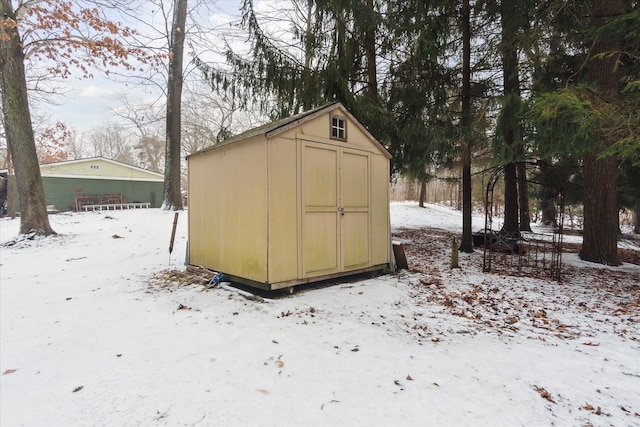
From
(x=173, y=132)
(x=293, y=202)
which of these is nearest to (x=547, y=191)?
(x=293, y=202)

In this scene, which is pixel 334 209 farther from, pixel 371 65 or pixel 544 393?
pixel 371 65

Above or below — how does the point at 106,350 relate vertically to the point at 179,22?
below

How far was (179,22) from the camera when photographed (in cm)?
1438

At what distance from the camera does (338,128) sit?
5250mm

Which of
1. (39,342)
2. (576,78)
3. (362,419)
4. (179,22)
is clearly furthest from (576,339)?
(179,22)

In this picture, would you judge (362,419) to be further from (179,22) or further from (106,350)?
(179,22)

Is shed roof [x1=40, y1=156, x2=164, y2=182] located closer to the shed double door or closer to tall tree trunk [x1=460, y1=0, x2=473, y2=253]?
the shed double door

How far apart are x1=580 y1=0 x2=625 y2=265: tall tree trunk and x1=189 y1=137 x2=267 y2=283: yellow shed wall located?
6308 millimetres

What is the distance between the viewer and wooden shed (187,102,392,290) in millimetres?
4426

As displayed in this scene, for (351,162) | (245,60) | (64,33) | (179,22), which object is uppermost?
(179,22)

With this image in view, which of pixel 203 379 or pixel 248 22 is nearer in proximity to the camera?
pixel 203 379

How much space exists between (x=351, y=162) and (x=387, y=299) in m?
2.29

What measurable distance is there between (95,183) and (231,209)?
1799 centimetres

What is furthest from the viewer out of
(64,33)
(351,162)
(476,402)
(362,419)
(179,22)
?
(179,22)
